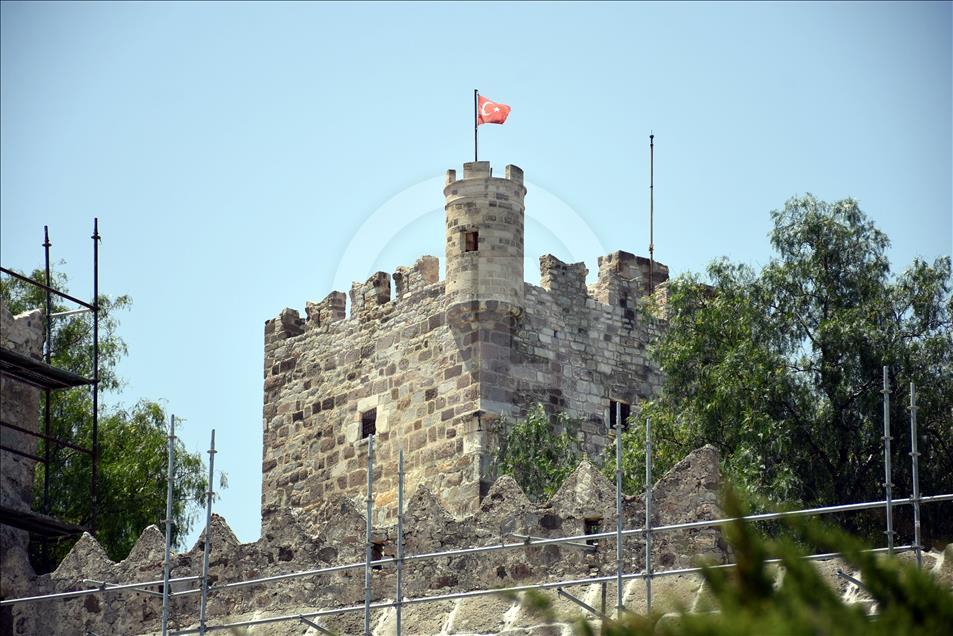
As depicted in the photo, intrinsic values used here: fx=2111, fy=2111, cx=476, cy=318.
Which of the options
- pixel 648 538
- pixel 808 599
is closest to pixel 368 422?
pixel 648 538

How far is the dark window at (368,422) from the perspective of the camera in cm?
2434

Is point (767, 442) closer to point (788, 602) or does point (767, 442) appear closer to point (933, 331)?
point (933, 331)

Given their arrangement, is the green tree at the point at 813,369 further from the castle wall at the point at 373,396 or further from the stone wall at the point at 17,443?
the stone wall at the point at 17,443

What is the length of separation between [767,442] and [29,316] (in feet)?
24.7

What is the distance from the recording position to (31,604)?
18.0 m

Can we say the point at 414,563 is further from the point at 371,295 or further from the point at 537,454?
the point at 371,295

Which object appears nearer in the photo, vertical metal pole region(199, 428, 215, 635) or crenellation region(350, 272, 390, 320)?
vertical metal pole region(199, 428, 215, 635)

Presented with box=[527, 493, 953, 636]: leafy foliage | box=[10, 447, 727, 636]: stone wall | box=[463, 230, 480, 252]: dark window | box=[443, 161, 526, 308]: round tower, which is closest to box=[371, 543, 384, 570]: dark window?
box=[10, 447, 727, 636]: stone wall

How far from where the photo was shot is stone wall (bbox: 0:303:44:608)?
1812cm

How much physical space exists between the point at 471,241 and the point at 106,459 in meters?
6.18

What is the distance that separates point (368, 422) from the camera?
24.4 meters

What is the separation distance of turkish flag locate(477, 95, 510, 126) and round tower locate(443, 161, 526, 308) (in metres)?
1.25

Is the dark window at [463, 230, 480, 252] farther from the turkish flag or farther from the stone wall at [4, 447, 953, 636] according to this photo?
the stone wall at [4, 447, 953, 636]

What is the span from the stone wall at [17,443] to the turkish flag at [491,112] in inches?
284
